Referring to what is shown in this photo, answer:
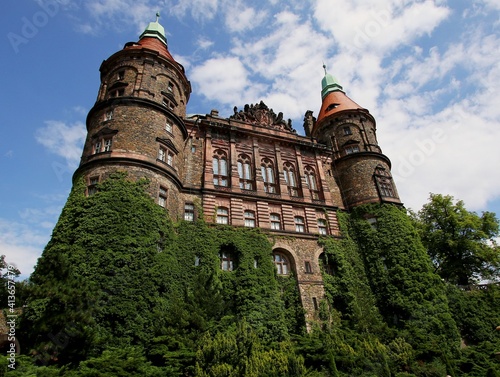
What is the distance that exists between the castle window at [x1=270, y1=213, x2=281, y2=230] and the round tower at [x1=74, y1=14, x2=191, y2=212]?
25.3 feet

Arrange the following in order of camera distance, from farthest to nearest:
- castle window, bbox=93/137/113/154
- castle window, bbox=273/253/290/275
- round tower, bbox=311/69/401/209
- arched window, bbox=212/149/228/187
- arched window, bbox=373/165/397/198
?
round tower, bbox=311/69/401/209 < arched window, bbox=373/165/397/198 < arched window, bbox=212/149/228/187 < castle window, bbox=273/253/290/275 < castle window, bbox=93/137/113/154

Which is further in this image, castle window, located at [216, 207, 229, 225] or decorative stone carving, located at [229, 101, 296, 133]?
decorative stone carving, located at [229, 101, 296, 133]

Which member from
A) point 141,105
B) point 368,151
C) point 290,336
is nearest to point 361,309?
point 290,336

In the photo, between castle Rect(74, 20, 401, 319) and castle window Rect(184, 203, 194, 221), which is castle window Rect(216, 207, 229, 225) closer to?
castle Rect(74, 20, 401, 319)

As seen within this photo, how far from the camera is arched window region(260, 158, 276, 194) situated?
28.1 metres

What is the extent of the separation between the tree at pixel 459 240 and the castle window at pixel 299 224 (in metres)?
15.9

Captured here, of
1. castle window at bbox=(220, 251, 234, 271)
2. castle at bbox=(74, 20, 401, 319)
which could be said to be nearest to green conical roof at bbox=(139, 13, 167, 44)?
castle at bbox=(74, 20, 401, 319)

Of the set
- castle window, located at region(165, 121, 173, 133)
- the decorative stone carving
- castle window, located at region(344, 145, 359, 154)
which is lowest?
castle window, located at region(165, 121, 173, 133)

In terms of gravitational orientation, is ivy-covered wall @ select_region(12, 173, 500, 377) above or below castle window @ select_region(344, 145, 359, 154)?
below

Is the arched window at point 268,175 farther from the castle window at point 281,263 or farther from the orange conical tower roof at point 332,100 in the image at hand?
the orange conical tower roof at point 332,100

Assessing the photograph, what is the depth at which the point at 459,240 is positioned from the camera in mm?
32844

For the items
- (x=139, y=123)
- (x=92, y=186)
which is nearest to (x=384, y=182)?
(x=139, y=123)

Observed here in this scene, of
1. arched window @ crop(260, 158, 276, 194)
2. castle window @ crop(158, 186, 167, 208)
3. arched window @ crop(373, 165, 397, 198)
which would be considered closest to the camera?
Answer: castle window @ crop(158, 186, 167, 208)

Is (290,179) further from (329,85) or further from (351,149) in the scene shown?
(329,85)
